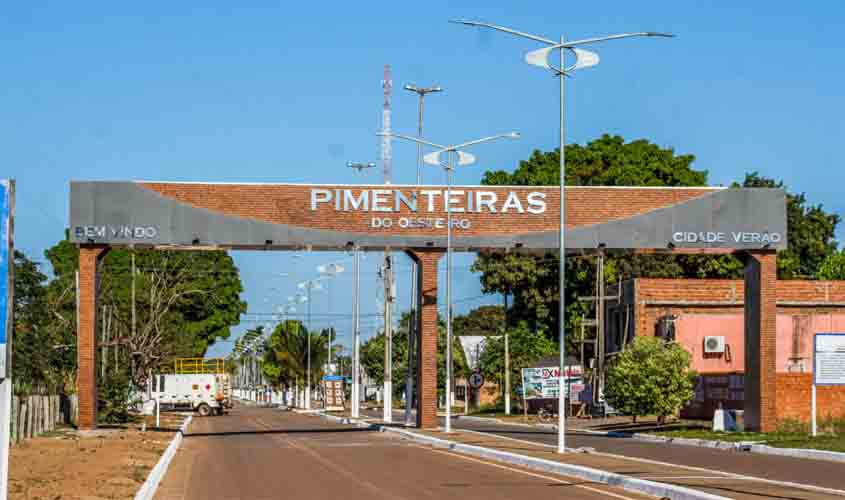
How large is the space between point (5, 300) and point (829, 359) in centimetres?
3270

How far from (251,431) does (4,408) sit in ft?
138

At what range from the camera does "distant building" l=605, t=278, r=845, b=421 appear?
2680 inches

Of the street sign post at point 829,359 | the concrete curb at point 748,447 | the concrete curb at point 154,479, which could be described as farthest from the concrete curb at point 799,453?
the concrete curb at point 154,479

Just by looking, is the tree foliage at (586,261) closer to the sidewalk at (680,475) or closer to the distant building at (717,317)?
the distant building at (717,317)

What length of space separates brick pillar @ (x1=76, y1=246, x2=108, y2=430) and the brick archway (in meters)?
0.03

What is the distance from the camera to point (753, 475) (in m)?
26.0

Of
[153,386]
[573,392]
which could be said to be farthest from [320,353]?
[573,392]

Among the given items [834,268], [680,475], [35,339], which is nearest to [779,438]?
[680,475]

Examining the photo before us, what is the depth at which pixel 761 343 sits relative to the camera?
4812 cm

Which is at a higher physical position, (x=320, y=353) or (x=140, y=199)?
(x=140, y=199)

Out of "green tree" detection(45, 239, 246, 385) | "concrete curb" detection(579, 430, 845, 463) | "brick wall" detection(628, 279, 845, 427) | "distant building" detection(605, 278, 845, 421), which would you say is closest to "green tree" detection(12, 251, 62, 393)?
"green tree" detection(45, 239, 246, 385)

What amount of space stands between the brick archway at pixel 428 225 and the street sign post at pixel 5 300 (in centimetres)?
3423

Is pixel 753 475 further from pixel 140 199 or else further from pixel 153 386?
pixel 153 386

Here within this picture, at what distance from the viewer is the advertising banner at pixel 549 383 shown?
71625 mm
